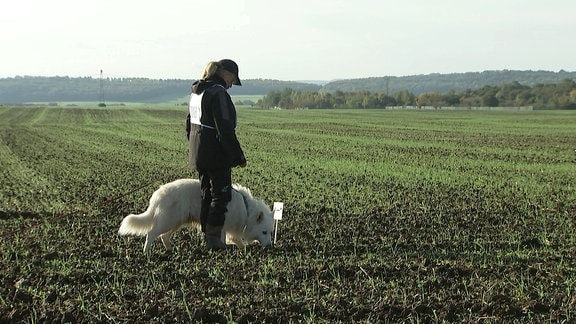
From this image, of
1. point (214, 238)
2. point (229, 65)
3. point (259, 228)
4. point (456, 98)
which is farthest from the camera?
point (456, 98)

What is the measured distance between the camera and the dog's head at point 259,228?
362 inches

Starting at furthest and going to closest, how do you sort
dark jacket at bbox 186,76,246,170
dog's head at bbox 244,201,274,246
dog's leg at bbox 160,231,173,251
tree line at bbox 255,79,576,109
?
1. tree line at bbox 255,79,576,109
2. dog's head at bbox 244,201,274,246
3. dog's leg at bbox 160,231,173,251
4. dark jacket at bbox 186,76,246,170

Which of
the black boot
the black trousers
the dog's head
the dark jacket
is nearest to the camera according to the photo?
the dark jacket

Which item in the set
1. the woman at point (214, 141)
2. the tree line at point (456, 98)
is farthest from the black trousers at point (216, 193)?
the tree line at point (456, 98)

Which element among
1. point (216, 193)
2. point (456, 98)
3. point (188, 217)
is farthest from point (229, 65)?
point (456, 98)

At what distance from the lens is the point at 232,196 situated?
9109 millimetres

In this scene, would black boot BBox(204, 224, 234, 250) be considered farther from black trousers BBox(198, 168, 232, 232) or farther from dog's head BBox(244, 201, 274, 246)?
dog's head BBox(244, 201, 274, 246)

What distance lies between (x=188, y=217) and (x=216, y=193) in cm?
53

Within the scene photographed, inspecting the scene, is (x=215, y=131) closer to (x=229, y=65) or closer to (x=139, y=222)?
(x=229, y=65)

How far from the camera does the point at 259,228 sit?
9211 millimetres

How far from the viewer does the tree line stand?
328 ft

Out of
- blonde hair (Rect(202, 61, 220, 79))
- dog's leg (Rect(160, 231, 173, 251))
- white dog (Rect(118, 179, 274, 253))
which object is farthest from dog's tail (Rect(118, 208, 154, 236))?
blonde hair (Rect(202, 61, 220, 79))

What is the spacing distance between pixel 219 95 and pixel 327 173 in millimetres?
10680

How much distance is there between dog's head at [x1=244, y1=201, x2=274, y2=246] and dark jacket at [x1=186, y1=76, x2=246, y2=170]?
0.90 m
